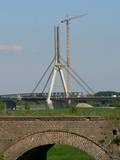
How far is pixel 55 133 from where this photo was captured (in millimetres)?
30484

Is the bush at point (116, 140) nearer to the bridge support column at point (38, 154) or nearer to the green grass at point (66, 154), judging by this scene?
the bridge support column at point (38, 154)

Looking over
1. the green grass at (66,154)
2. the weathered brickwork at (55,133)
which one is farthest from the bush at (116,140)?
the green grass at (66,154)

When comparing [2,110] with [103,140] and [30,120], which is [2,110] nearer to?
[30,120]

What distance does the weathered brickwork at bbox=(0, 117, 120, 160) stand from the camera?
3027 centimetres

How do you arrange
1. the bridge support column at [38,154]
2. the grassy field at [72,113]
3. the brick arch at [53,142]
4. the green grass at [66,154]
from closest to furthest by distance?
the brick arch at [53,142] < the grassy field at [72,113] < the bridge support column at [38,154] < the green grass at [66,154]

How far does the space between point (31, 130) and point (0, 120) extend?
136 centimetres

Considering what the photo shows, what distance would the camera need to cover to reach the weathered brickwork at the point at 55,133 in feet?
99.3

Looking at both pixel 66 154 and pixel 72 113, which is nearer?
pixel 72 113

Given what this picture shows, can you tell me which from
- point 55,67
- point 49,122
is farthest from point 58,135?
point 55,67

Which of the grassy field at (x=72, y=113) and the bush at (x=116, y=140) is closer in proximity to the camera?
the bush at (x=116, y=140)

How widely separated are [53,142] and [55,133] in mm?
390

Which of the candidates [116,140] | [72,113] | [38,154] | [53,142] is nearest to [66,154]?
[38,154]

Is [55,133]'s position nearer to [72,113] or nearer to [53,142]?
[53,142]

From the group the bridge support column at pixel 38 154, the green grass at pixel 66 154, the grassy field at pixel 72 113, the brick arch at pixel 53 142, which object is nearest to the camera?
the brick arch at pixel 53 142
